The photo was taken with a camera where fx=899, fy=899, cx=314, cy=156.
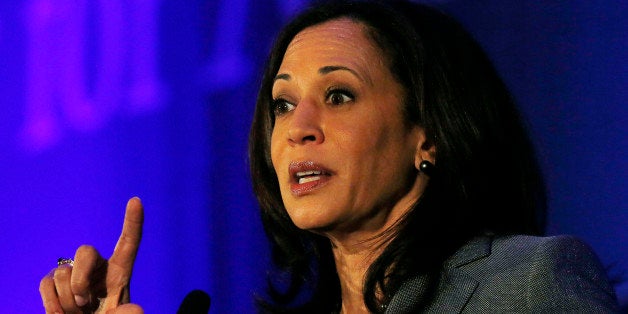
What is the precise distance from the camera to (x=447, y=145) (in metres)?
1.52

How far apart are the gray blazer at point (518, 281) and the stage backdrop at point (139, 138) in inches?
25.3

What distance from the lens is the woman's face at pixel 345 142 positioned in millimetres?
1496

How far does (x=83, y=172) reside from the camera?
1.97 metres

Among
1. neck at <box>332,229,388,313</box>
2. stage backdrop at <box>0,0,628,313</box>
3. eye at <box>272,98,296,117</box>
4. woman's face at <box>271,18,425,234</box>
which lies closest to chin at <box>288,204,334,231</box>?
woman's face at <box>271,18,425,234</box>

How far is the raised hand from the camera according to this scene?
1386 mm

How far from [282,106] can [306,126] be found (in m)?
0.18

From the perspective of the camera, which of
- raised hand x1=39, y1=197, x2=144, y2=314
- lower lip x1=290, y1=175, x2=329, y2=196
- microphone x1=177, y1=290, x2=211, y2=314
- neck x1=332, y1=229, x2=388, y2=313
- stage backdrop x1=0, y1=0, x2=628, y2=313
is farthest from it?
stage backdrop x1=0, y1=0, x2=628, y2=313

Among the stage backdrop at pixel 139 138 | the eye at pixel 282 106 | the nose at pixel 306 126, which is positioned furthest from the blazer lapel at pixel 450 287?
the stage backdrop at pixel 139 138

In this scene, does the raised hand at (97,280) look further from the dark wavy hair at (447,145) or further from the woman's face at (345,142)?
the dark wavy hair at (447,145)

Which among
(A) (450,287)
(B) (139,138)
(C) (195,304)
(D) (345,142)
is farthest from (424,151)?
(B) (139,138)

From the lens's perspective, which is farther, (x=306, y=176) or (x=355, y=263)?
(x=355, y=263)

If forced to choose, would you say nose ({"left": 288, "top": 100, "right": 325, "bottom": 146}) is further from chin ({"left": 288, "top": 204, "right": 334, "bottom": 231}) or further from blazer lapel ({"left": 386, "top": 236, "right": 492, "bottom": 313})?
blazer lapel ({"left": 386, "top": 236, "right": 492, "bottom": 313})

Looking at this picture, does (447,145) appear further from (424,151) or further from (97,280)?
(97,280)

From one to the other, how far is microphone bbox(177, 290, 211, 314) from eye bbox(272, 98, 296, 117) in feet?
1.58
